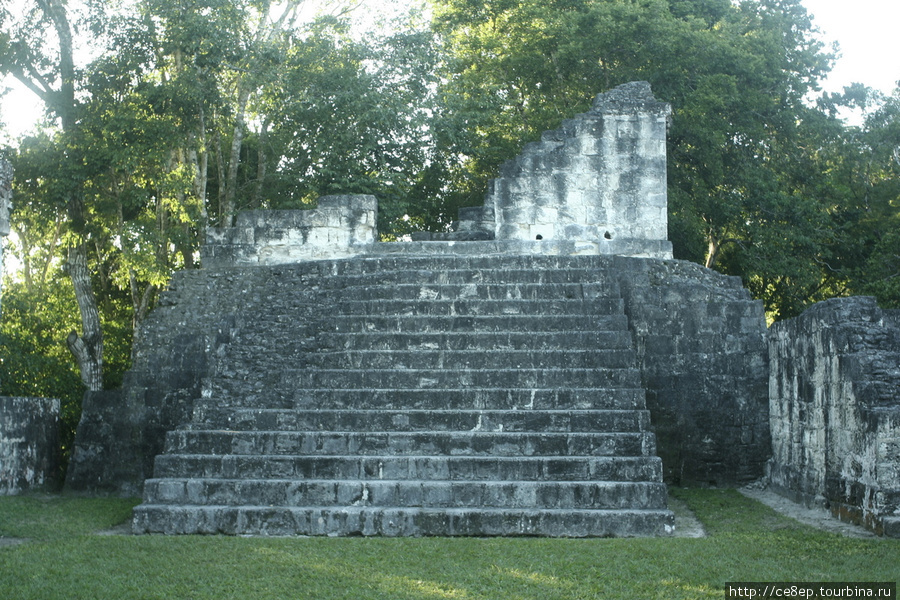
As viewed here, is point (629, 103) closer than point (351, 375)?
No

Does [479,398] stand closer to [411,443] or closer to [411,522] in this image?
[411,443]

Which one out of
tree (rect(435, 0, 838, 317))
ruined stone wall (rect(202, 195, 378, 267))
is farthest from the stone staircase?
tree (rect(435, 0, 838, 317))

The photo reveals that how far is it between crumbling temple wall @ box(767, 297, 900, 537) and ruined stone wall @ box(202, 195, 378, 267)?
20.1 ft

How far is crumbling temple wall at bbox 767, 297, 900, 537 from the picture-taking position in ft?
25.4

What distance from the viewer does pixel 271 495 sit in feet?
26.4

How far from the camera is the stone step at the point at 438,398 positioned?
29.3ft

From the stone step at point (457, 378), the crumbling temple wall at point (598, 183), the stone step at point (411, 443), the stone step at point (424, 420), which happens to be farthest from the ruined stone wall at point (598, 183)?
the stone step at point (411, 443)

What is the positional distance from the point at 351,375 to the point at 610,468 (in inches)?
109

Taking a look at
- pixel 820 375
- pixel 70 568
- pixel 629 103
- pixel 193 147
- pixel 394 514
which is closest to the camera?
pixel 70 568

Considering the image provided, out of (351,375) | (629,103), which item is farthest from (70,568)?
(629,103)

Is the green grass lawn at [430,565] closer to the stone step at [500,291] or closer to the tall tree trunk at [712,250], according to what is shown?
the stone step at [500,291]

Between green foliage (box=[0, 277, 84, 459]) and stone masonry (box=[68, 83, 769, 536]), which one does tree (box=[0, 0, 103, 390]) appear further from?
stone masonry (box=[68, 83, 769, 536])

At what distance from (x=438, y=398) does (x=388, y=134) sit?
29.9 feet

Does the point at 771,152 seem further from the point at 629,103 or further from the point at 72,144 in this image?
the point at 72,144
